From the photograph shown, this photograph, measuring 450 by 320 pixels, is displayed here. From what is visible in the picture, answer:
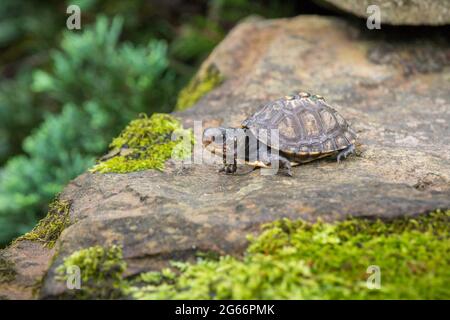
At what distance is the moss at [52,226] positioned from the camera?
157 inches

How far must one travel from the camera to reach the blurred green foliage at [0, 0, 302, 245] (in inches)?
254

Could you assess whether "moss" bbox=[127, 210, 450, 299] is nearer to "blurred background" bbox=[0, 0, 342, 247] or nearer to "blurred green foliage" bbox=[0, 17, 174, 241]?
"blurred background" bbox=[0, 0, 342, 247]

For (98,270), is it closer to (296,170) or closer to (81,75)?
(296,170)

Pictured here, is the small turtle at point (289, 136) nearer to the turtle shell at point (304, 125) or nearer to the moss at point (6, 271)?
the turtle shell at point (304, 125)

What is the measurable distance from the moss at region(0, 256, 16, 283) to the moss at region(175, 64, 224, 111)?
331 centimetres

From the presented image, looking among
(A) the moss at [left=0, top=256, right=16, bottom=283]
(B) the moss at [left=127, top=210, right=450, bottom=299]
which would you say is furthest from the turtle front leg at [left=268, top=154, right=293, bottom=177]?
(A) the moss at [left=0, top=256, right=16, bottom=283]

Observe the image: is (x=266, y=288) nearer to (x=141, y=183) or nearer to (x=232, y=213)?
(x=232, y=213)

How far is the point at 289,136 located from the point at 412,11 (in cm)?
292

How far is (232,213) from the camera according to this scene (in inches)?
141

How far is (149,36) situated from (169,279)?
665 cm

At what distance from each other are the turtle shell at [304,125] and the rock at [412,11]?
2370mm

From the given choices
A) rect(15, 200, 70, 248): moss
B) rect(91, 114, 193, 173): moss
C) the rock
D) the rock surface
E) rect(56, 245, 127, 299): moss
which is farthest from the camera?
the rock

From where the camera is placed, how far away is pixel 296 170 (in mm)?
4348

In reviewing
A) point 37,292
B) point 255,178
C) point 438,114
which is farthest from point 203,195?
point 438,114
